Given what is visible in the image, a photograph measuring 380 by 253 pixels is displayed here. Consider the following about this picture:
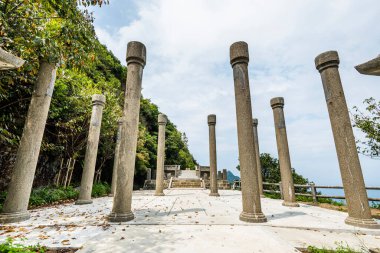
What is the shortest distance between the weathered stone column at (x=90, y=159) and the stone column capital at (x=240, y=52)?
6.53 m

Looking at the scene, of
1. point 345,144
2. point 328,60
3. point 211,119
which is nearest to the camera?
point 345,144

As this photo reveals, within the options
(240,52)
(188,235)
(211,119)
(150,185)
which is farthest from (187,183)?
(188,235)

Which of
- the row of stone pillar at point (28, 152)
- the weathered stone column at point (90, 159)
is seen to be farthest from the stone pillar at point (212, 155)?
the row of stone pillar at point (28, 152)

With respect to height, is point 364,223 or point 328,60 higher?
point 328,60

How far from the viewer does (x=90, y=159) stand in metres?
8.44

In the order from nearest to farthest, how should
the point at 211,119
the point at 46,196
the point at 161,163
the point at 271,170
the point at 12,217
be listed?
the point at 12,217
the point at 46,196
the point at 161,163
the point at 211,119
the point at 271,170

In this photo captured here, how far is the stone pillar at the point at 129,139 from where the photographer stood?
4.89m

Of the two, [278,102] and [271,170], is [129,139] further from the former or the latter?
[271,170]

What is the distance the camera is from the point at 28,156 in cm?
539

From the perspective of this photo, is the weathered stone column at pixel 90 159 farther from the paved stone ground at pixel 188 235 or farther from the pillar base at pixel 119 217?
the pillar base at pixel 119 217

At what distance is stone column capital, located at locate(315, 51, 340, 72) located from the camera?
5.66 m

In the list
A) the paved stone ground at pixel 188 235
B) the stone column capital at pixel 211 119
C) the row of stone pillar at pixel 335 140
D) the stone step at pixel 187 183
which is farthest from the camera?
the stone step at pixel 187 183

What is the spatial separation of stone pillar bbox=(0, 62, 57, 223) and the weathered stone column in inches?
110

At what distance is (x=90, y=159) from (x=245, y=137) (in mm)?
6833
